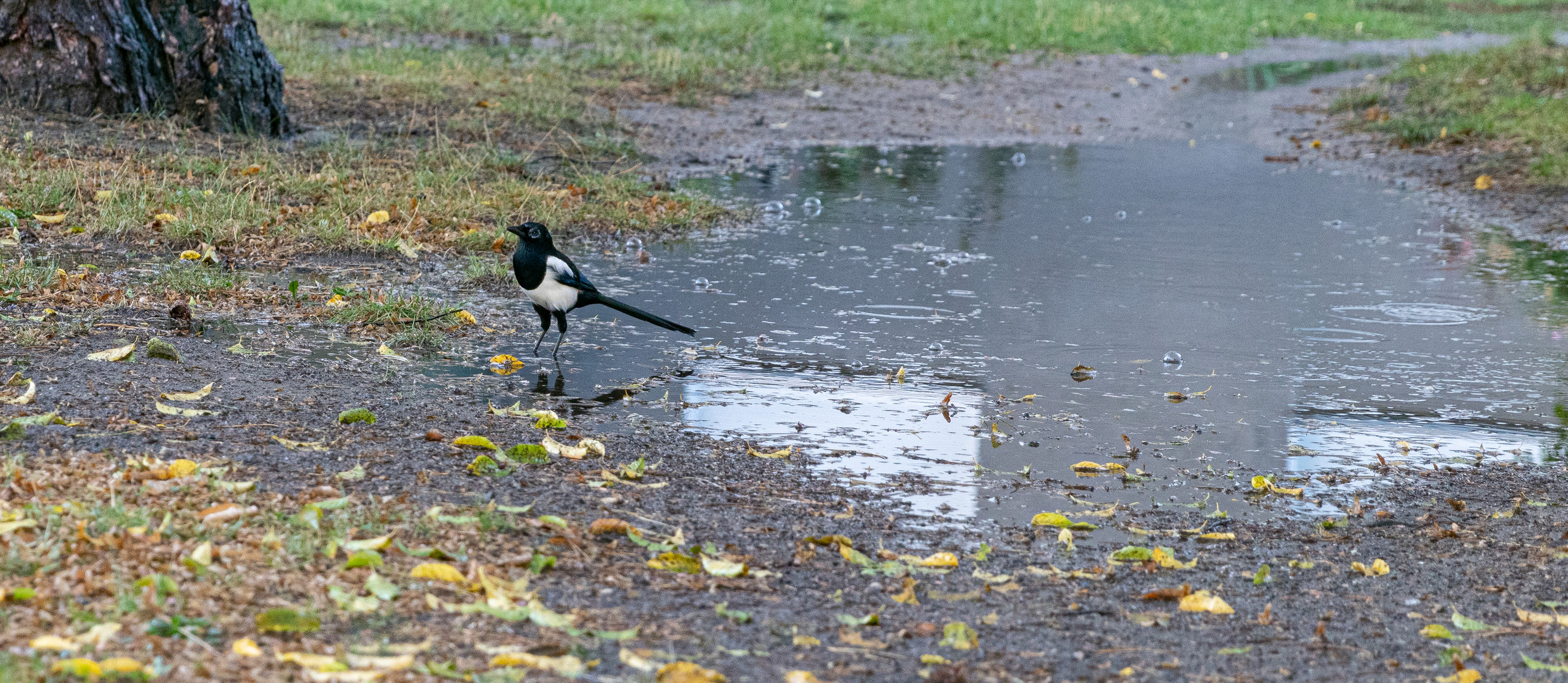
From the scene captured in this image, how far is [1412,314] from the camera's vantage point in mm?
6285

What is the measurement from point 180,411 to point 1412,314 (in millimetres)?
5206

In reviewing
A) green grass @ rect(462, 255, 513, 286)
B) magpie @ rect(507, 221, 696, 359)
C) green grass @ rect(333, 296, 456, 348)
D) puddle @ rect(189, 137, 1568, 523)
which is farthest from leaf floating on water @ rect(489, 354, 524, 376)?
green grass @ rect(462, 255, 513, 286)

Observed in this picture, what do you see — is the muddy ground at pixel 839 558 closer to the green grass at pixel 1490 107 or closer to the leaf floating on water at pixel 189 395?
the leaf floating on water at pixel 189 395

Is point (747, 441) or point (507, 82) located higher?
point (507, 82)

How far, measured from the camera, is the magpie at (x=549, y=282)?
16.5ft

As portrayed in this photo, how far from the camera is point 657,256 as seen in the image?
23.4 ft

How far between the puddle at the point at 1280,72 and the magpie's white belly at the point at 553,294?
12.5 metres

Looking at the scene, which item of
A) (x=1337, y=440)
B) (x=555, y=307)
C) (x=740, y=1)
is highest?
(x=740, y=1)

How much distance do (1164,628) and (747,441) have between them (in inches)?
62.9

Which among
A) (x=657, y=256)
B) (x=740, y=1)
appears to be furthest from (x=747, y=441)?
(x=740, y=1)

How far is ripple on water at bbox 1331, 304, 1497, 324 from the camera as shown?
20.2 feet

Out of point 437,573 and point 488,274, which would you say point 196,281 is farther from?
point 437,573

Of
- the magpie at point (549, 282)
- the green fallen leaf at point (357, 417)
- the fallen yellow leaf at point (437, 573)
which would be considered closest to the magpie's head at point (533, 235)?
the magpie at point (549, 282)

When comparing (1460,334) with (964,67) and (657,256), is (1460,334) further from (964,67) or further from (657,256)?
(964,67)
